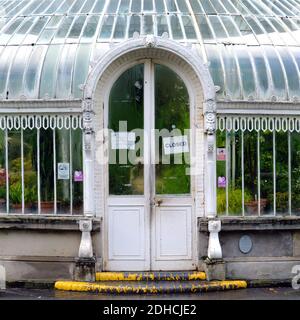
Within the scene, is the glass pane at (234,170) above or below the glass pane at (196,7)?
below

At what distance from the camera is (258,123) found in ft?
46.0

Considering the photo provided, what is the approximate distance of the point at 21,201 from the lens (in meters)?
14.1

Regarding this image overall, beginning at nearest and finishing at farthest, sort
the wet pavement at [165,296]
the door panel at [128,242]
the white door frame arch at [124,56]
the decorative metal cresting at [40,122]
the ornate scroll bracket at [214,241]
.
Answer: the wet pavement at [165,296], the ornate scroll bracket at [214,241], the white door frame arch at [124,56], the door panel at [128,242], the decorative metal cresting at [40,122]

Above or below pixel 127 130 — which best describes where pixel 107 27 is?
above

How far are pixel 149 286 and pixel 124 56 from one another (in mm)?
3601

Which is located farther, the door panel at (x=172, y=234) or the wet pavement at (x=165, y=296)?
the door panel at (x=172, y=234)

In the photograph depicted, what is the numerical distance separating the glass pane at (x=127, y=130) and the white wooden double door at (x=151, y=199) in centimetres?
2

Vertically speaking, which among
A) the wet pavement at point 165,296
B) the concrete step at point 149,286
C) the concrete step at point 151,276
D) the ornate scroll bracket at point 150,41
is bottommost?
the wet pavement at point 165,296

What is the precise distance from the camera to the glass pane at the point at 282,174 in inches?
558

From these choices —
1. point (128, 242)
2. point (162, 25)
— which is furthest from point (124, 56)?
point (128, 242)

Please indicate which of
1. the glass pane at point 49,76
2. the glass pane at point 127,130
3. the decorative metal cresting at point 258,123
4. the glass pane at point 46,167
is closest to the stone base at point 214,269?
the glass pane at point 127,130

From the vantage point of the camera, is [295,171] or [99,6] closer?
[295,171]

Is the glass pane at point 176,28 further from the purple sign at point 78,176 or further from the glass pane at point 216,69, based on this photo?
the purple sign at point 78,176

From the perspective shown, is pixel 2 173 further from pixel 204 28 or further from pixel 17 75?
pixel 204 28
